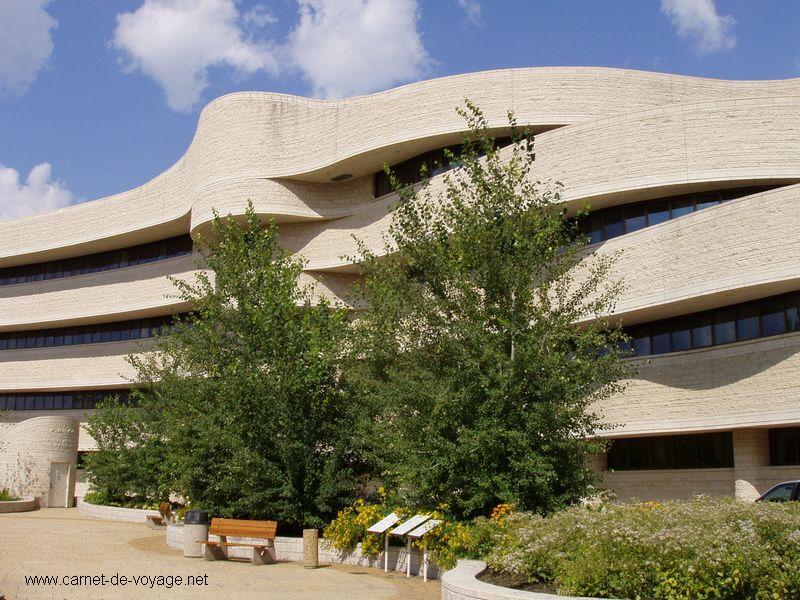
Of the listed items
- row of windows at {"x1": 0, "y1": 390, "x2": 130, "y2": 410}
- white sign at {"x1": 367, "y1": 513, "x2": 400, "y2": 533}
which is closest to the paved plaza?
white sign at {"x1": 367, "y1": 513, "x2": 400, "y2": 533}

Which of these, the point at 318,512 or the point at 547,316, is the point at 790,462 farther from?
the point at 318,512

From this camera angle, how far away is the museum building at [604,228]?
73.8 feet

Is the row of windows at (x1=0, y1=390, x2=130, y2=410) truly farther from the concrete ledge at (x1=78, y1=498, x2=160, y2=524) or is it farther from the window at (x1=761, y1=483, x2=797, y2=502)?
the window at (x1=761, y1=483, x2=797, y2=502)

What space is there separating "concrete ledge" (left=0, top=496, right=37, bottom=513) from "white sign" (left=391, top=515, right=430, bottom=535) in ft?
79.1

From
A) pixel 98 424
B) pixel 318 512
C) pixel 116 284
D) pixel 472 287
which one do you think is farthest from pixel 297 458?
pixel 116 284

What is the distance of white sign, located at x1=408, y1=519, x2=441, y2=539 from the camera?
13.8 meters

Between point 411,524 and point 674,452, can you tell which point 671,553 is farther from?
point 674,452

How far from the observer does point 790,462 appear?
2284cm

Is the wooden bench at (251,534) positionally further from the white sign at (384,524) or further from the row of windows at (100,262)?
the row of windows at (100,262)

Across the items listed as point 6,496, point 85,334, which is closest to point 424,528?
point 6,496

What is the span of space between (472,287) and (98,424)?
21408 mm

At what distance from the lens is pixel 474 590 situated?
32.8ft

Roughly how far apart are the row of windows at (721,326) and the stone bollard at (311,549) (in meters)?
13.2

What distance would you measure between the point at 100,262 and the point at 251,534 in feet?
113
